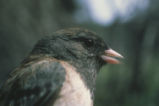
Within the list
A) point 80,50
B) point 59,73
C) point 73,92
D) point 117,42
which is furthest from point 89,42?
point 117,42

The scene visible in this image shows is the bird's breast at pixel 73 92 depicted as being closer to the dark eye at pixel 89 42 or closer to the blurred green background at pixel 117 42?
the dark eye at pixel 89 42

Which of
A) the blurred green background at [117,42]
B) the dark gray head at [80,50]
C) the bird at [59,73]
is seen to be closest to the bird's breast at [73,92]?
the bird at [59,73]

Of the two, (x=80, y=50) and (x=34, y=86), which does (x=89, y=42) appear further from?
(x=34, y=86)

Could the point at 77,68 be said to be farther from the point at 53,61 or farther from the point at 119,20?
the point at 119,20

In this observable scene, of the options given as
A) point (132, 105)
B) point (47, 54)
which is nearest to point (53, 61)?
point (47, 54)

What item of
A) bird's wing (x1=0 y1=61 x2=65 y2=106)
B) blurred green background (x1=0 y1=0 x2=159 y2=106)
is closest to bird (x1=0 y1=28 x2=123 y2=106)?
bird's wing (x1=0 y1=61 x2=65 y2=106)

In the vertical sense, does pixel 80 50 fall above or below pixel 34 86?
above
